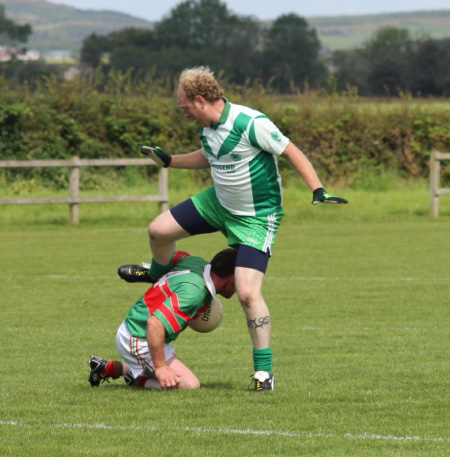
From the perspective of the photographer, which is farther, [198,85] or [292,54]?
[292,54]

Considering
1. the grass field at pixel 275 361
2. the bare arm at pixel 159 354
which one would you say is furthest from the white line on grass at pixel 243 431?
the bare arm at pixel 159 354

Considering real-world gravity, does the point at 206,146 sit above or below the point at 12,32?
below

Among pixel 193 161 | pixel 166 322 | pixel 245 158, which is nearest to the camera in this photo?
pixel 166 322

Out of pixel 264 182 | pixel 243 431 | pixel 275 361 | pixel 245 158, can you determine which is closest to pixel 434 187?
pixel 275 361

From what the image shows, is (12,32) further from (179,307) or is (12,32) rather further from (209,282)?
(179,307)

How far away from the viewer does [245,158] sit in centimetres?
800

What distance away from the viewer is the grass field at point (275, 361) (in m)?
6.13

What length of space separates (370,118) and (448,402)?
86.4 feet

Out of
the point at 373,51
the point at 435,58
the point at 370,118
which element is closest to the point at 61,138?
the point at 370,118

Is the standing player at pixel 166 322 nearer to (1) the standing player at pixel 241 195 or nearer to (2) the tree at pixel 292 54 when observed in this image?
(1) the standing player at pixel 241 195

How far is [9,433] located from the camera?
6.36 metres

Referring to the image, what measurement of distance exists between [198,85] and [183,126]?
23.9 m

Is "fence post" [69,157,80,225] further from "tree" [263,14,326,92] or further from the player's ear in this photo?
"tree" [263,14,326,92]

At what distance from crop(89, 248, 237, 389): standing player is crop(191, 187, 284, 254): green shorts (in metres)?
0.16
